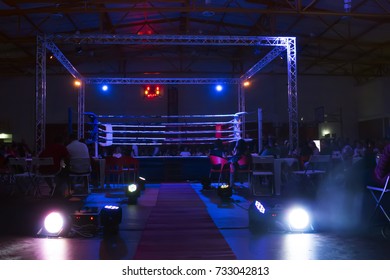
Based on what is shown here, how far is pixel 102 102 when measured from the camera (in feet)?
56.4

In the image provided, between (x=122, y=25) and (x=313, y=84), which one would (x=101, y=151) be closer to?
Result: (x=122, y=25)

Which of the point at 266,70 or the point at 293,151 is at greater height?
the point at 266,70

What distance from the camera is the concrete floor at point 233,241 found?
325 cm

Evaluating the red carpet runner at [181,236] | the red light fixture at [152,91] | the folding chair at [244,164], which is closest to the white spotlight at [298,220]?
the red carpet runner at [181,236]

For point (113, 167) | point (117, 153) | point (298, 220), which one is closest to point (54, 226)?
point (298, 220)

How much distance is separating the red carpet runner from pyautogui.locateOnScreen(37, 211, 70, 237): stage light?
2.85ft

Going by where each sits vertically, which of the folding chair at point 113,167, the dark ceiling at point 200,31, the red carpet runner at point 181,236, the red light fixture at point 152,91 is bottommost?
the red carpet runner at point 181,236

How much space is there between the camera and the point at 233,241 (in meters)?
3.76

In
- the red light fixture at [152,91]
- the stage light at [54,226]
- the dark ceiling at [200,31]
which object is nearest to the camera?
the stage light at [54,226]

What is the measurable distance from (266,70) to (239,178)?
8.70m

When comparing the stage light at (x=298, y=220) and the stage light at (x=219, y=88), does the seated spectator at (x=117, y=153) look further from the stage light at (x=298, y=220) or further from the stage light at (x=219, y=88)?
the stage light at (x=219, y=88)

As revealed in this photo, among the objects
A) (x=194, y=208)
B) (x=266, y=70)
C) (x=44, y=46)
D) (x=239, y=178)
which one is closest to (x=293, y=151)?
(x=239, y=178)

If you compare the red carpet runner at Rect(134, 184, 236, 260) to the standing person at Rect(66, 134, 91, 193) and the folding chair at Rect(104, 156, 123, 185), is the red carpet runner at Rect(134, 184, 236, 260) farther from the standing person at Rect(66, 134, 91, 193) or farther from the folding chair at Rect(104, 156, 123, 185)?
the folding chair at Rect(104, 156, 123, 185)

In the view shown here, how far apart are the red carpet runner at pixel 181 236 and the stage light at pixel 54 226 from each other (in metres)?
0.87
